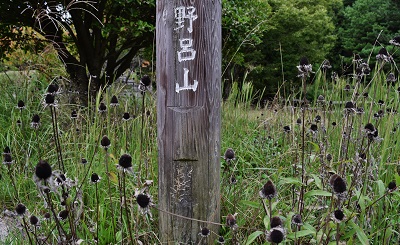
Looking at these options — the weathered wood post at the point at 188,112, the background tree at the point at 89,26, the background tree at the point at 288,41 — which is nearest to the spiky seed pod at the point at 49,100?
the weathered wood post at the point at 188,112

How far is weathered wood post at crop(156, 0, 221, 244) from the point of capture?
68.3 inches

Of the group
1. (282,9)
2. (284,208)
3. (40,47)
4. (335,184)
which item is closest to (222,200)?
(284,208)

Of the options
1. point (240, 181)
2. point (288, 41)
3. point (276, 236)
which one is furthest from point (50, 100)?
point (288, 41)

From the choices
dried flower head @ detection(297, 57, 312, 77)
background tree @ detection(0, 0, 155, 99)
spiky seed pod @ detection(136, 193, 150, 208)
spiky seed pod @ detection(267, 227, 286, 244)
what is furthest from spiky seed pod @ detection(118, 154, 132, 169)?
background tree @ detection(0, 0, 155, 99)

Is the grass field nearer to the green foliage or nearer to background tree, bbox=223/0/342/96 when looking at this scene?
background tree, bbox=223/0/342/96

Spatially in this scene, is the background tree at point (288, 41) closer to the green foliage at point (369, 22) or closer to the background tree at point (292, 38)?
the background tree at point (292, 38)

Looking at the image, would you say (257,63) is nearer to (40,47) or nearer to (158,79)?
(40,47)

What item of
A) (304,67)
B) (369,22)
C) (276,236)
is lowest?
(276,236)

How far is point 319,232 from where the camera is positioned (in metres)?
1.65

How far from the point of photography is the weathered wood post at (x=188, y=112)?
1734mm

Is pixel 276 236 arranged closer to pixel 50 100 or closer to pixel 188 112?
pixel 188 112

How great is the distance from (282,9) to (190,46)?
52.0 ft

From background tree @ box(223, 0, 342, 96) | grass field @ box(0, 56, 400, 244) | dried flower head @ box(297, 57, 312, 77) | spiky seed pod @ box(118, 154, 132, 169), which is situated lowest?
grass field @ box(0, 56, 400, 244)

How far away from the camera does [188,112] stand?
176cm
